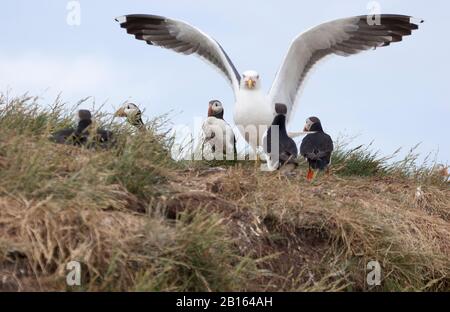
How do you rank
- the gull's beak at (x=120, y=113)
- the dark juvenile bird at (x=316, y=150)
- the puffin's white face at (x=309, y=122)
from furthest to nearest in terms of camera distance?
the puffin's white face at (x=309, y=122)
the dark juvenile bird at (x=316, y=150)
the gull's beak at (x=120, y=113)

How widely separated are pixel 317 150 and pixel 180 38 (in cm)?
416

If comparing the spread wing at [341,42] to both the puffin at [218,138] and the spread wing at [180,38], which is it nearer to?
the spread wing at [180,38]

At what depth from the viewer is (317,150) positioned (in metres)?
9.49

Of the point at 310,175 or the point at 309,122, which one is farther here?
the point at 309,122

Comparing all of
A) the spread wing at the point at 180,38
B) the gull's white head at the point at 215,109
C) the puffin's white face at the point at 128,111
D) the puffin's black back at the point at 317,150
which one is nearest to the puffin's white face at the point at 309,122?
the puffin's black back at the point at 317,150

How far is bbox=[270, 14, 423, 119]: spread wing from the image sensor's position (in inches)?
480

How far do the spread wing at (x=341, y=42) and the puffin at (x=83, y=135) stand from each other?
15.4 ft

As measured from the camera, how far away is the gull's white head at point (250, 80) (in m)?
11.6

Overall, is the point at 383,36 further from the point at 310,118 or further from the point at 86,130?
the point at 86,130

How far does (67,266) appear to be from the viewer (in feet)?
18.9

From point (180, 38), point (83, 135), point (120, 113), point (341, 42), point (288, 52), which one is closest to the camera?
point (83, 135)

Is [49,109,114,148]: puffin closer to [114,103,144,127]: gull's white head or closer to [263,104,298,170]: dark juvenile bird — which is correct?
[114,103,144,127]: gull's white head

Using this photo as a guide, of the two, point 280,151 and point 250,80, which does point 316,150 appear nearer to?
point 280,151

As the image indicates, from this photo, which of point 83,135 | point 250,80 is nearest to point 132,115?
point 83,135
